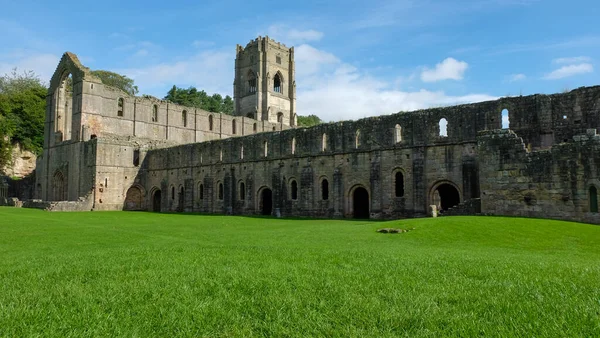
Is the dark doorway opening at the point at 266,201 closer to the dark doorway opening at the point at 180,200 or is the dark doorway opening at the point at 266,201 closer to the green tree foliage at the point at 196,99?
the dark doorway opening at the point at 180,200

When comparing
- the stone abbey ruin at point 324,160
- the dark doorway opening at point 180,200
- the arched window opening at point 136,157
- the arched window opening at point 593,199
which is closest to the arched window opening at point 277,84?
the stone abbey ruin at point 324,160

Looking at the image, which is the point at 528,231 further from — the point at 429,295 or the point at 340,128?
the point at 340,128

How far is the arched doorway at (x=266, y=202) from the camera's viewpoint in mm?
34125

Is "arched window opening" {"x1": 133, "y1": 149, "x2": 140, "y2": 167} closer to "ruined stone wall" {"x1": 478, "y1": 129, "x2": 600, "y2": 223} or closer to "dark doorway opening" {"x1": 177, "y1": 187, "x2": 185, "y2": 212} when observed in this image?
"dark doorway opening" {"x1": 177, "y1": 187, "x2": 185, "y2": 212}

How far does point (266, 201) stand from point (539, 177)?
844 inches

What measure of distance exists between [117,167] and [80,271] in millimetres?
38716

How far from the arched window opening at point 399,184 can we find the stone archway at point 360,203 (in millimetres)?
2815

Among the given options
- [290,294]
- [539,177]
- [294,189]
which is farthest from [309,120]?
[290,294]

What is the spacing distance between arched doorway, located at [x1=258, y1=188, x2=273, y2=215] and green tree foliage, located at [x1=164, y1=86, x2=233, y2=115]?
177ft

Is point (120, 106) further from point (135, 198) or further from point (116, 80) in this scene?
point (116, 80)

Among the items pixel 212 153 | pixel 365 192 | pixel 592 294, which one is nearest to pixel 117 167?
pixel 212 153

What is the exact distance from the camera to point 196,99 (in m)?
88.9

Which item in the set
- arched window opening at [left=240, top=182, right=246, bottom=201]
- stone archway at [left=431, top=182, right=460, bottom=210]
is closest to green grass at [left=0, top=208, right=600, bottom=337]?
stone archway at [left=431, top=182, right=460, bottom=210]

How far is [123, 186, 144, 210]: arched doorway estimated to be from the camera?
1740 inches
